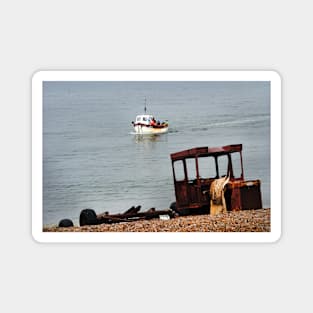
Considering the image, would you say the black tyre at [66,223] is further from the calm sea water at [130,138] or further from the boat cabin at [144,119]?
the boat cabin at [144,119]

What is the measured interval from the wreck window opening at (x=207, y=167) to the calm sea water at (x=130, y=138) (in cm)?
8

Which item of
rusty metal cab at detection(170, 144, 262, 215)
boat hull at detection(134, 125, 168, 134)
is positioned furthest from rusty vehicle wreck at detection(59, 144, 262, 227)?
boat hull at detection(134, 125, 168, 134)

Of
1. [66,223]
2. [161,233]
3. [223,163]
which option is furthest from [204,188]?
[66,223]

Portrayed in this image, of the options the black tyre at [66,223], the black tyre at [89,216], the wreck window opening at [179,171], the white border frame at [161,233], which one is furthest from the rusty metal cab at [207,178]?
the black tyre at [66,223]

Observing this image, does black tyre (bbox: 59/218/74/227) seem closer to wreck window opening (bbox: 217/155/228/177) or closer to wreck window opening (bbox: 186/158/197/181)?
wreck window opening (bbox: 186/158/197/181)

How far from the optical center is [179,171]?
17.9 feet

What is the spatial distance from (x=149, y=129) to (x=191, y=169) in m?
0.28

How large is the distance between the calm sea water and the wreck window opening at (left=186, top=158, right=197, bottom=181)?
0.26ft

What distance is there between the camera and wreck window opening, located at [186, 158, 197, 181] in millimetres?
5449
